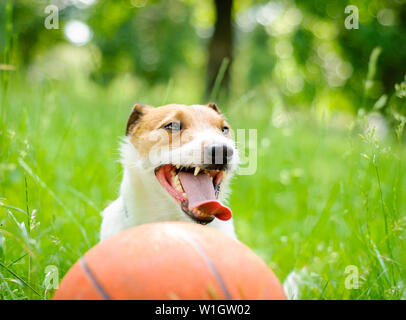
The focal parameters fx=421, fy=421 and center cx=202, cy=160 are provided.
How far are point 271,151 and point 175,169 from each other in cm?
336

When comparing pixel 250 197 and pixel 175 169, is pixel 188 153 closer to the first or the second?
pixel 175 169

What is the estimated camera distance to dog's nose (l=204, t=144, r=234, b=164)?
2.12 metres

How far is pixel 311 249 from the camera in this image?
2900mm

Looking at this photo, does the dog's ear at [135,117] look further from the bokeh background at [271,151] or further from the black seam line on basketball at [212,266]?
the black seam line on basketball at [212,266]

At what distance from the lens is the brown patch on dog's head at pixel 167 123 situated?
2.37m

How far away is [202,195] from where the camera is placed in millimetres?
2121

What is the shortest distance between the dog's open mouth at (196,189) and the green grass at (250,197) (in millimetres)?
607

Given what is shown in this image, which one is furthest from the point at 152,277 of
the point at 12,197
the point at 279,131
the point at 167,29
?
the point at 167,29

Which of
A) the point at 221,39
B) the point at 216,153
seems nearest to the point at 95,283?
the point at 216,153

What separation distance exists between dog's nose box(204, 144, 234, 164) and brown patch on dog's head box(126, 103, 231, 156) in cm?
21

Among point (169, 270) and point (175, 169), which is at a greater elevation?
point (175, 169)

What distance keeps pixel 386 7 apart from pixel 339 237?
850 centimetres

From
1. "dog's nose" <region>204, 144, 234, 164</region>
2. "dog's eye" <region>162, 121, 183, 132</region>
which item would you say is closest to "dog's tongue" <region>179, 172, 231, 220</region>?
"dog's nose" <region>204, 144, 234, 164</region>

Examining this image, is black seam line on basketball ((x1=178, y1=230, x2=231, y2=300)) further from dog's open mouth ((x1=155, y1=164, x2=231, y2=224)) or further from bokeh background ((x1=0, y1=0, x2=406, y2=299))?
bokeh background ((x1=0, y1=0, x2=406, y2=299))
